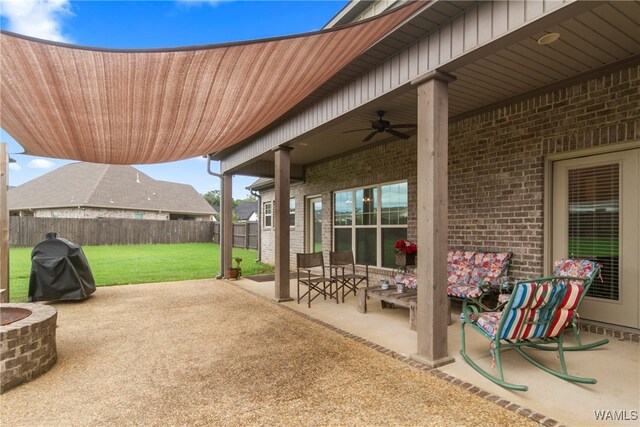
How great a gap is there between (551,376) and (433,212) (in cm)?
164

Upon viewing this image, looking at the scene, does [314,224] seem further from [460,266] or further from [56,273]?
[56,273]

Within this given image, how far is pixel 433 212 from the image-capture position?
120 inches

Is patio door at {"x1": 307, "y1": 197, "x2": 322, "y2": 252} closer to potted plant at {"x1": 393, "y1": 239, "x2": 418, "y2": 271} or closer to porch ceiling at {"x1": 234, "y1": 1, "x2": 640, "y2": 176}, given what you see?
potted plant at {"x1": 393, "y1": 239, "x2": 418, "y2": 271}

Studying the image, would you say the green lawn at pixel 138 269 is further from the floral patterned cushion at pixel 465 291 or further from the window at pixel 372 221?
the floral patterned cushion at pixel 465 291

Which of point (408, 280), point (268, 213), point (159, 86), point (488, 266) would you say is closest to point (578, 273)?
point (488, 266)

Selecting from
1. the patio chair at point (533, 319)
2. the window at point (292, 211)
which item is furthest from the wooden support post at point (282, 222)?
the window at point (292, 211)

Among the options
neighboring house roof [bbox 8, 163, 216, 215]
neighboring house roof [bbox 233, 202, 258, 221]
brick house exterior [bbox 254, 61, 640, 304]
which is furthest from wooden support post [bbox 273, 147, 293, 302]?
neighboring house roof [bbox 233, 202, 258, 221]

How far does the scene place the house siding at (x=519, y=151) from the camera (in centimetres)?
372

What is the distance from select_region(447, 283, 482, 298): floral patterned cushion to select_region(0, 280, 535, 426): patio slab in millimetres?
1522

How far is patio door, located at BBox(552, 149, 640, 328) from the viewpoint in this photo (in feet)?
12.1

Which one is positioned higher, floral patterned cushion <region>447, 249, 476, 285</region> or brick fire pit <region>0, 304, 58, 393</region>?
floral patterned cushion <region>447, 249, 476, 285</region>

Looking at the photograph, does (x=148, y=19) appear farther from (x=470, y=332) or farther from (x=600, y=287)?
(x=600, y=287)

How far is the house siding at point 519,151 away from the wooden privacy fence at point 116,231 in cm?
1160

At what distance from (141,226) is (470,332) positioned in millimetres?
18151
